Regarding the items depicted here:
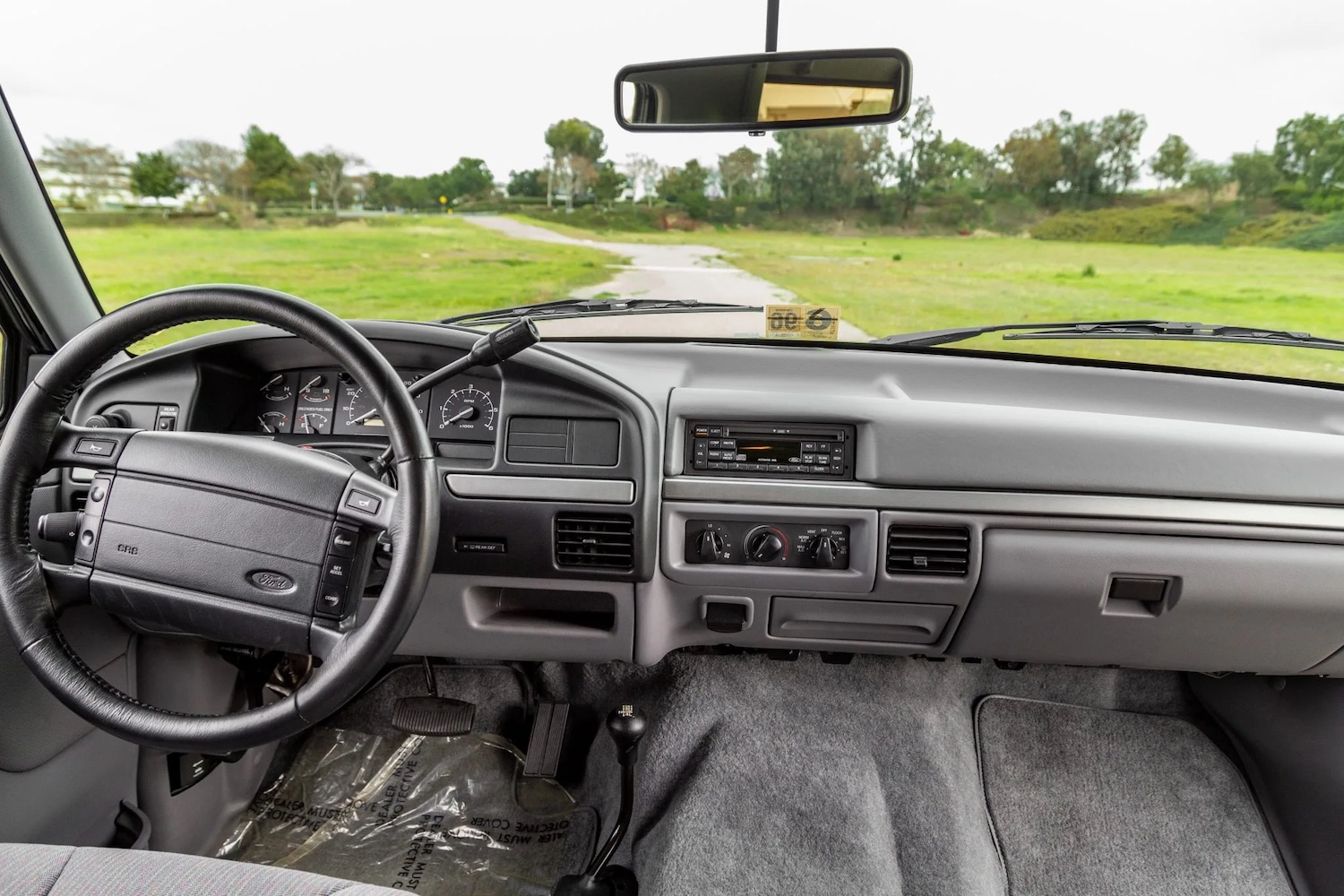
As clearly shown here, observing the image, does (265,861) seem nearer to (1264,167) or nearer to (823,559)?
(823,559)

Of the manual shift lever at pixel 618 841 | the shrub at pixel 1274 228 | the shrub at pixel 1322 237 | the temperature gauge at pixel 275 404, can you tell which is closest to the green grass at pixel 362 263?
the temperature gauge at pixel 275 404

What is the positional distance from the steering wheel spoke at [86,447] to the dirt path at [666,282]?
41.3 inches

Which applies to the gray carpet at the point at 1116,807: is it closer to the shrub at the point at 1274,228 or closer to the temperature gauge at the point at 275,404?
the shrub at the point at 1274,228

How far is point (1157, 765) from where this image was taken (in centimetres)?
234

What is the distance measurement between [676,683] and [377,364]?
1487 millimetres

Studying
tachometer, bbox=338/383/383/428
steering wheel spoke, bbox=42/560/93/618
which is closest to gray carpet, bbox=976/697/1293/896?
tachometer, bbox=338/383/383/428

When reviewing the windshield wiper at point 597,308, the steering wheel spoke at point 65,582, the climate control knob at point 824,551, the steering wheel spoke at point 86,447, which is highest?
the windshield wiper at point 597,308

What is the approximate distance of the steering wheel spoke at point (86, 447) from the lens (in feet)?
4.52

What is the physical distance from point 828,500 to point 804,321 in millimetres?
463

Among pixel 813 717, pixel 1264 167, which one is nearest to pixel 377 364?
pixel 813 717

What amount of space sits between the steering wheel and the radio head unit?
2.36ft

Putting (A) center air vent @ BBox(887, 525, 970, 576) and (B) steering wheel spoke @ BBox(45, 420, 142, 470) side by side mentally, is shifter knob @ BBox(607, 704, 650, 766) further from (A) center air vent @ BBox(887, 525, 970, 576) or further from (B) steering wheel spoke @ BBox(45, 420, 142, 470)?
(B) steering wheel spoke @ BBox(45, 420, 142, 470)

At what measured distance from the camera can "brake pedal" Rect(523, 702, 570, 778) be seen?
235 cm

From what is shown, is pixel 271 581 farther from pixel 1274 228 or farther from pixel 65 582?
pixel 1274 228
